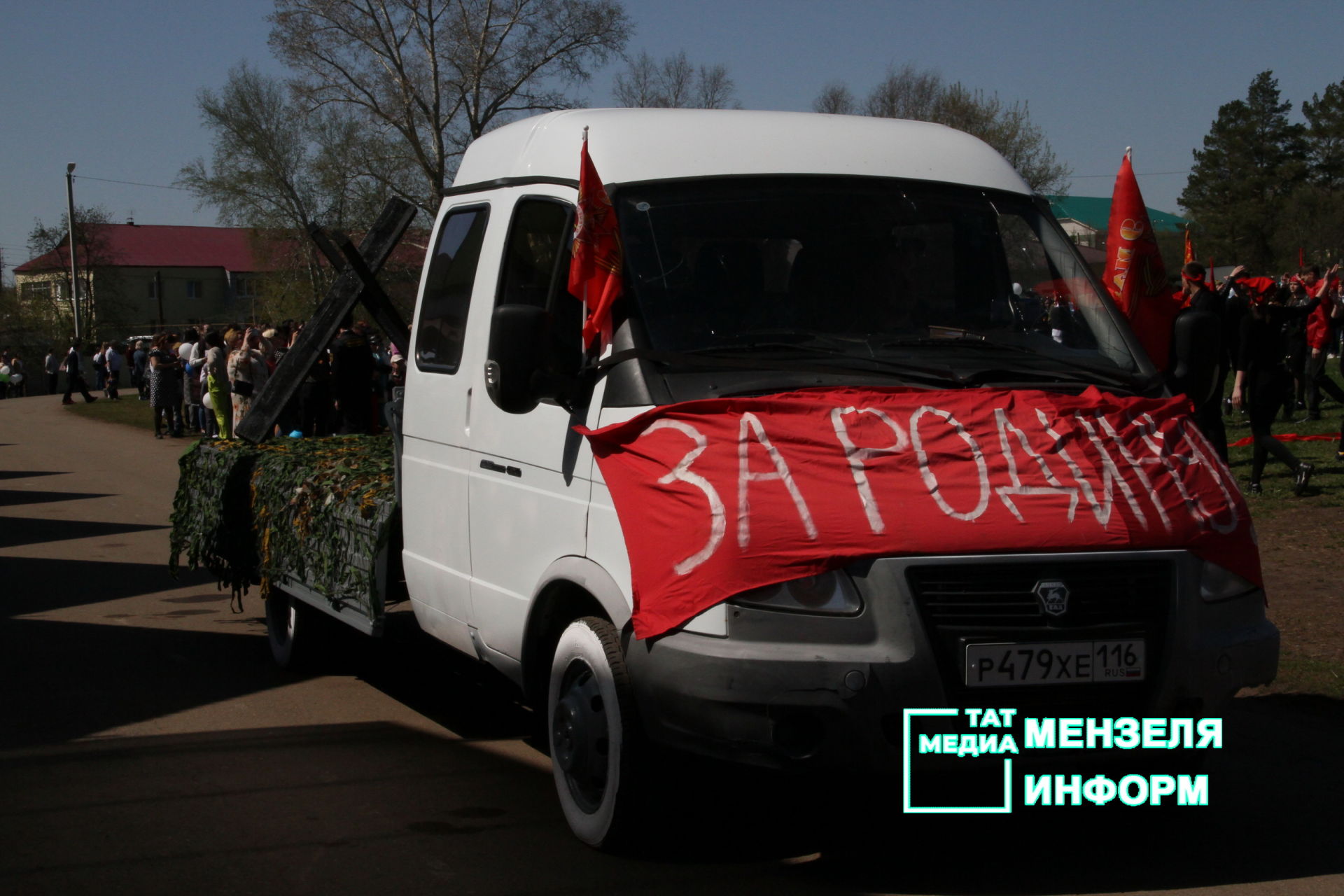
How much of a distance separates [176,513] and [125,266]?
97.8 m

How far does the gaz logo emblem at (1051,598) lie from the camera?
4020 mm

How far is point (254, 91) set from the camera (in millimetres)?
57562

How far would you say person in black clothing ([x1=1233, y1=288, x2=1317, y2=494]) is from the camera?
12.4m

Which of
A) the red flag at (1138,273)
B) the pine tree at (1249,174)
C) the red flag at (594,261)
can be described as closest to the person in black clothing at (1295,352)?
the red flag at (1138,273)

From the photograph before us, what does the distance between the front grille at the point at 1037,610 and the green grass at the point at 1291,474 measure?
807 cm

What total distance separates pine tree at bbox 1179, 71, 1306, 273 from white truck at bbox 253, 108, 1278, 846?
3247 inches

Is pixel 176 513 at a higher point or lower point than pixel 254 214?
lower

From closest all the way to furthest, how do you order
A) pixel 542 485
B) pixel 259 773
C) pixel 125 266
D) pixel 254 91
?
pixel 542 485, pixel 259 773, pixel 254 91, pixel 125 266

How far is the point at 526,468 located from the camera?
5.00m

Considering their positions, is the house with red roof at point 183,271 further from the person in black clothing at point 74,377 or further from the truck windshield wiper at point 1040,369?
the truck windshield wiper at point 1040,369

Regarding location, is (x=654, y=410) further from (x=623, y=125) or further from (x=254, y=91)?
(x=254, y=91)

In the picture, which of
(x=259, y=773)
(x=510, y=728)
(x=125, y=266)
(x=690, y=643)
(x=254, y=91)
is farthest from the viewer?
(x=125, y=266)

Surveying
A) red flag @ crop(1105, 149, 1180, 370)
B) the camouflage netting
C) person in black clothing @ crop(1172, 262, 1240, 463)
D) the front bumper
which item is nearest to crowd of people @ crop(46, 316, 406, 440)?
the camouflage netting

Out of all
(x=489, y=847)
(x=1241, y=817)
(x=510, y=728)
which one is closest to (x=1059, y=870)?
(x=1241, y=817)
